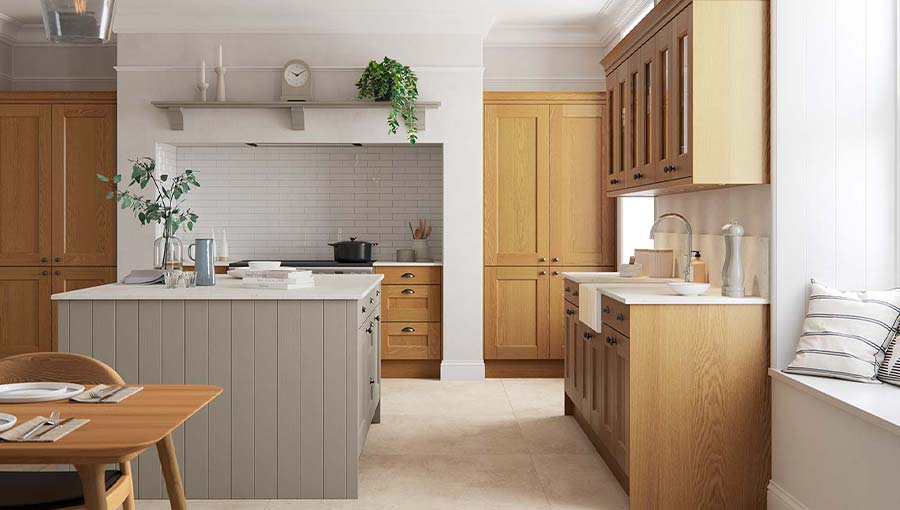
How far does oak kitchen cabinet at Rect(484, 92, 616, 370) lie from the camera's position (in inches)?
252

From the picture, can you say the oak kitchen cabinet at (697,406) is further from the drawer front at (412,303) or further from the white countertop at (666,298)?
the drawer front at (412,303)

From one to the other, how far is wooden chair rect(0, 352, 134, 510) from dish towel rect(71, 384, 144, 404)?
214 millimetres

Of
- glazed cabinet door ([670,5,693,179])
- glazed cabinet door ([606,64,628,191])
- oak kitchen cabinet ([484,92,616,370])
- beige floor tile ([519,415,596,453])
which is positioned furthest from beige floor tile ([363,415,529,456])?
glazed cabinet door ([670,5,693,179])

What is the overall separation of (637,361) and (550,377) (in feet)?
10.5

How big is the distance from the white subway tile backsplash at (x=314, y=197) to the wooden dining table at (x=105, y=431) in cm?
467

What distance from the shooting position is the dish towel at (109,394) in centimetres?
214

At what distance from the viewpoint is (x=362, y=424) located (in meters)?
3.90

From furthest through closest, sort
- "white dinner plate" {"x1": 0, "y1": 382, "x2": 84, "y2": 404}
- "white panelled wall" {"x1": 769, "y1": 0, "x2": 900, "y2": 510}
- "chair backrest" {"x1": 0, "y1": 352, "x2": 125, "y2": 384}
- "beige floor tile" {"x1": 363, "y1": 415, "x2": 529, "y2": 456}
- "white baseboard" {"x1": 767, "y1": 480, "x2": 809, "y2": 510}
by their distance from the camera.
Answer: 1. "beige floor tile" {"x1": 363, "y1": 415, "x2": 529, "y2": 456}
2. "white panelled wall" {"x1": 769, "y1": 0, "x2": 900, "y2": 510}
3. "white baseboard" {"x1": 767, "y1": 480, "x2": 809, "y2": 510}
4. "chair backrest" {"x1": 0, "y1": 352, "x2": 125, "y2": 384}
5. "white dinner plate" {"x1": 0, "y1": 382, "x2": 84, "y2": 404}

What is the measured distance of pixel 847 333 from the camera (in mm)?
3047

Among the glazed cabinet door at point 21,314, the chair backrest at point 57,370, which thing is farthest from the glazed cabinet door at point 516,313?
the chair backrest at point 57,370

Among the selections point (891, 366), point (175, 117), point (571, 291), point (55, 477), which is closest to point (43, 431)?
point (55, 477)

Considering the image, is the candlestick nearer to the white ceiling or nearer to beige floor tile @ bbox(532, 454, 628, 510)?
the white ceiling

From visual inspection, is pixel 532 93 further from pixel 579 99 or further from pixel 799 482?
pixel 799 482

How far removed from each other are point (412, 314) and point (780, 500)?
3612 millimetres
